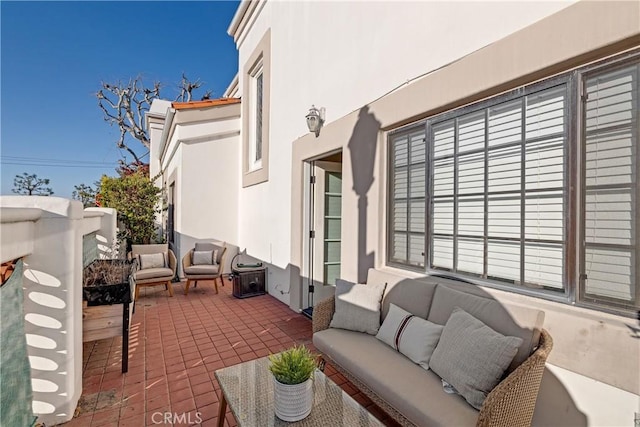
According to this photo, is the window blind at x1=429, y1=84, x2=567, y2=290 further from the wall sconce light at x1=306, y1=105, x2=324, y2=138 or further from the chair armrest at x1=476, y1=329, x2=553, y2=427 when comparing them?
the wall sconce light at x1=306, y1=105, x2=324, y2=138

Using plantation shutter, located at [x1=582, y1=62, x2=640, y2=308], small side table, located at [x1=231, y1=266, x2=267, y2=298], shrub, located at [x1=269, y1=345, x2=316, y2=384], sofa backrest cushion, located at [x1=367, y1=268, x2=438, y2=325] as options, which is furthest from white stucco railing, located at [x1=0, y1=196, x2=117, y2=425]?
plantation shutter, located at [x1=582, y1=62, x2=640, y2=308]

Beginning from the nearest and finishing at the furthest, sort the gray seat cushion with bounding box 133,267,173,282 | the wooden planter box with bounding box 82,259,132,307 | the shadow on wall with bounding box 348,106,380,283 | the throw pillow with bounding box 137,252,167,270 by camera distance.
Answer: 1. the wooden planter box with bounding box 82,259,132,307
2. the shadow on wall with bounding box 348,106,380,283
3. the gray seat cushion with bounding box 133,267,173,282
4. the throw pillow with bounding box 137,252,167,270

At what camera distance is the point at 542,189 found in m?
1.94

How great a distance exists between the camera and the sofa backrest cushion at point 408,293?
2438mm

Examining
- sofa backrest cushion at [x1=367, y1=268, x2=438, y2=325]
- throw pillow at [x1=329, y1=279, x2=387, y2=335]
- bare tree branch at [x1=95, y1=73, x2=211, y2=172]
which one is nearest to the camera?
sofa backrest cushion at [x1=367, y1=268, x2=438, y2=325]

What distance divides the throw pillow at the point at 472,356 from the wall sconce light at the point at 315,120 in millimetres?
2970

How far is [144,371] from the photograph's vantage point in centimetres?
297

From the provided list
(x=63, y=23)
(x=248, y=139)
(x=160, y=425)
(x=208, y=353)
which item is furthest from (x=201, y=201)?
(x=63, y=23)

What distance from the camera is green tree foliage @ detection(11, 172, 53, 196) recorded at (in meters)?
15.4

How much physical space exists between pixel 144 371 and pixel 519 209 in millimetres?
3659

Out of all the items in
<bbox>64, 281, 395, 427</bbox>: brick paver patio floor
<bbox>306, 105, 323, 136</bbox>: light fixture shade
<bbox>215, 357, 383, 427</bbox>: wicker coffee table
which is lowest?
<bbox>64, 281, 395, 427</bbox>: brick paver patio floor

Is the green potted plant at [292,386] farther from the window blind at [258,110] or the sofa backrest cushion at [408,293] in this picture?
the window blind at [258,110]

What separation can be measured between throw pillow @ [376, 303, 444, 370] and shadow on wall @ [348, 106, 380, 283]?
2.62ft

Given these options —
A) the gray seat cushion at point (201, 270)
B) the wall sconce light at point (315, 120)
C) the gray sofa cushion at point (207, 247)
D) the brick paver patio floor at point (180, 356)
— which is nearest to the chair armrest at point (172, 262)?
the gray seat cushion at point (201, 270)
